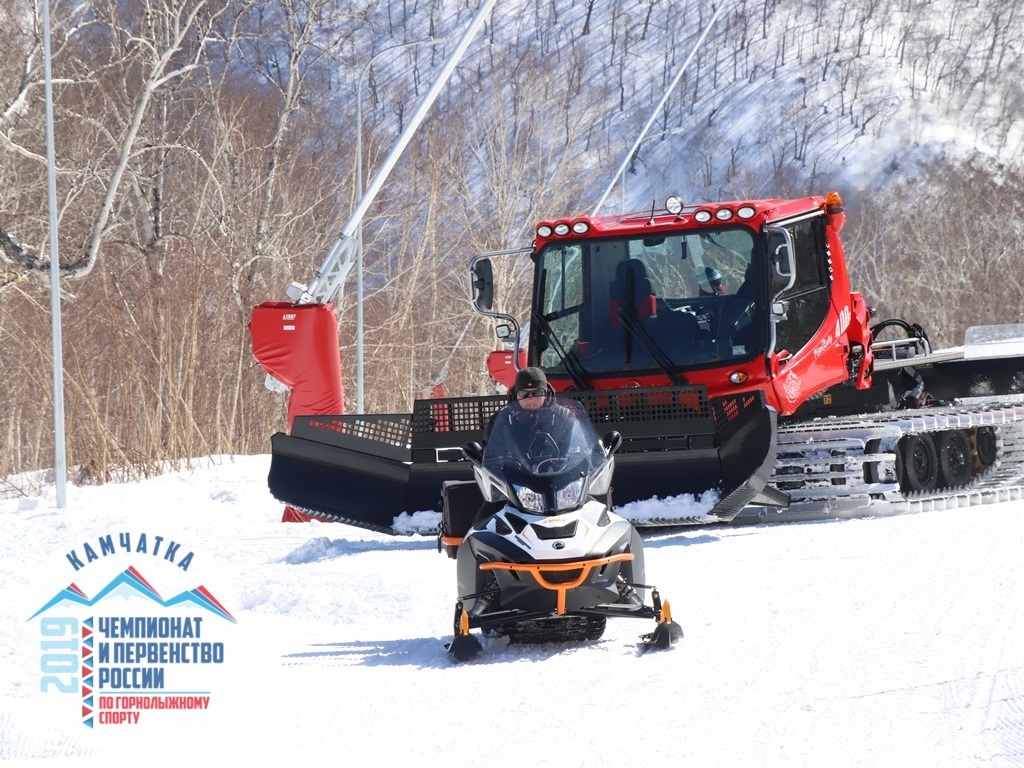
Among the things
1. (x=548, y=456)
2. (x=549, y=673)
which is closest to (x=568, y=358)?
(x=548, y=456)

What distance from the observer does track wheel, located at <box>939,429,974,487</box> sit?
13.7m

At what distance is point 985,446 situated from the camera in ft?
47.9

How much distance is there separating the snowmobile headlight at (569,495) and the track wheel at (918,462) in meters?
6.61

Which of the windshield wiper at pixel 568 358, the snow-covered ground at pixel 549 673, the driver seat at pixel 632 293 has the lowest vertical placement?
the snow-covered ground at pixel 549 673

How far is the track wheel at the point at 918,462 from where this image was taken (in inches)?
514

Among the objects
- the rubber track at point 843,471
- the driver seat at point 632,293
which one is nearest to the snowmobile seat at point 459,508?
the driver seat at point 632,293

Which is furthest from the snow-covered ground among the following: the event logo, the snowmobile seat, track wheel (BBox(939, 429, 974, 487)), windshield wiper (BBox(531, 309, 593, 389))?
track wheel (BBox(939, 429, 974, 487))

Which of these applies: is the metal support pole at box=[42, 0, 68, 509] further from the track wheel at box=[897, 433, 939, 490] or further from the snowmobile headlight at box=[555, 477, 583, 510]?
the snowmobile headlight at box=[555, 477, 583, 510]

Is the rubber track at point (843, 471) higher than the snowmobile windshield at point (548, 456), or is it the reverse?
the snowmobile windshield at point (548, 456)

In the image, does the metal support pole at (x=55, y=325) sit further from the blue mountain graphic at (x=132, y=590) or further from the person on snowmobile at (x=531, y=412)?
the blue mountain graphic at (x=132, y=590)

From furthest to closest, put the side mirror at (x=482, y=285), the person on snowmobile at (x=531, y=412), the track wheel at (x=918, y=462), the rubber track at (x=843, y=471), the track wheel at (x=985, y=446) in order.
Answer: the track wheel at (x=985, y=446) < the track wheel at (x=918, y=462) < the rubber track at (x=843, y=471) < the side mirror at (x=482, y=285) < the person on snowmobile at (x=531, y=412)

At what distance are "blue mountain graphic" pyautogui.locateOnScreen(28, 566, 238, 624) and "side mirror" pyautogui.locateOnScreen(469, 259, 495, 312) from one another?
20.3 ft

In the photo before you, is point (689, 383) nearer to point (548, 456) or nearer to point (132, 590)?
point (548, 456)

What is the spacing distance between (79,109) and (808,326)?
29.1m
